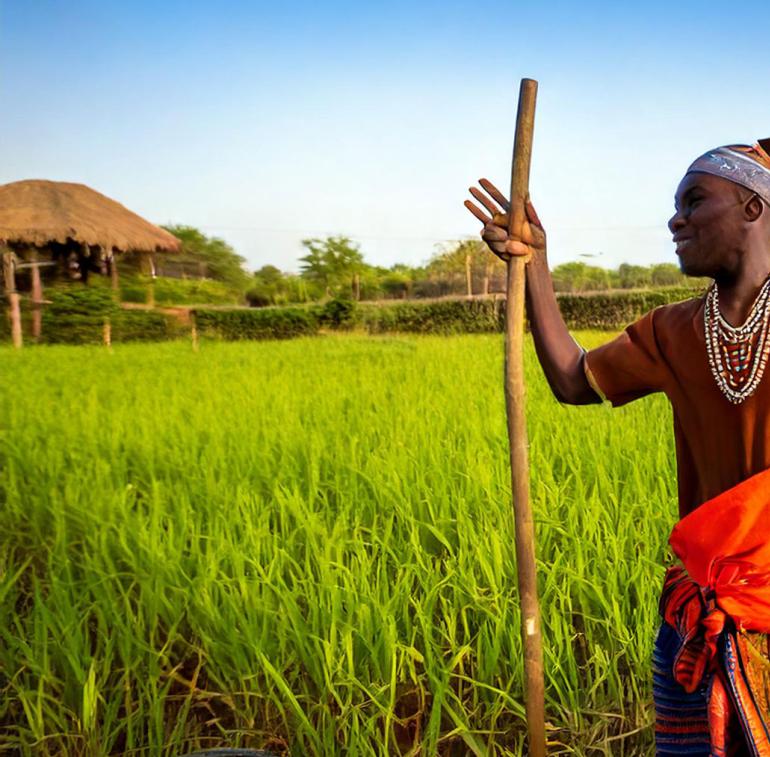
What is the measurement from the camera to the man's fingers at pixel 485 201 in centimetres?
109

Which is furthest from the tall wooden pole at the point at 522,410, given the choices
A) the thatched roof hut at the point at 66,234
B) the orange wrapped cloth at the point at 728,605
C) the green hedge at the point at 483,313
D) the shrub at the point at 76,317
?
the shrub at the point at 76,317

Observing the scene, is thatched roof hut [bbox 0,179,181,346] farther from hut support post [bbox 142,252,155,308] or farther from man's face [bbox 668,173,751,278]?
man's face [bbox 668,173,751,278]

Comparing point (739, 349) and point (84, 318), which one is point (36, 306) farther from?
point (739, 349)

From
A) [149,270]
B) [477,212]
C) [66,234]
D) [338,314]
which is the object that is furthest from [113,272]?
[477,212]

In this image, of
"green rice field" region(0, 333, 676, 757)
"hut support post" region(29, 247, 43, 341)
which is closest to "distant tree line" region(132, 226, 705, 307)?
"hut support post" region(29, 247, 43, 341)

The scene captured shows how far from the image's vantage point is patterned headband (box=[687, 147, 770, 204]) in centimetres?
90

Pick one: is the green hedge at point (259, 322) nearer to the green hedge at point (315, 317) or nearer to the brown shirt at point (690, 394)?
the green hedge at point (315, 317)

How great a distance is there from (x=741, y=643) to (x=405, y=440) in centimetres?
232

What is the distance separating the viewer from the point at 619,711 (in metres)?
1.65

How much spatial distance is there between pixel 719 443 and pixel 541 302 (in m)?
0.32

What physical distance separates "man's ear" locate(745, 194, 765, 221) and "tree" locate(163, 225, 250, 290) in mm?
22918

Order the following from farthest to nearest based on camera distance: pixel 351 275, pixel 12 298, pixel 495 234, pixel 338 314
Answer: pixel 351 275, pixel 338 314, pixel 12 298, pixel 495 234

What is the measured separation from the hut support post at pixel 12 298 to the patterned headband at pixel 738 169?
A: 10.7m

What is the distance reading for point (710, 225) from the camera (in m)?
0.92
